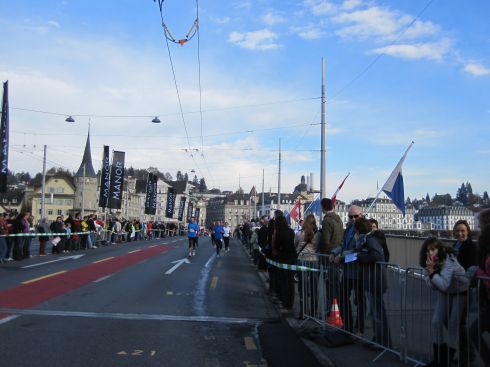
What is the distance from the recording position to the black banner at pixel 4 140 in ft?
84.6

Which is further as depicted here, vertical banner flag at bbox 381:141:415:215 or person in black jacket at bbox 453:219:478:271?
vertical banner flag at bbox 381:141:415:215

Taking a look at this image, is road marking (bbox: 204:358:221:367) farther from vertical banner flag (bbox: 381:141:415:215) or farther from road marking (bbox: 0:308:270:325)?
vertical banner flag (bbox: 381:141:415:215)

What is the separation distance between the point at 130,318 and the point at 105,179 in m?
32.4

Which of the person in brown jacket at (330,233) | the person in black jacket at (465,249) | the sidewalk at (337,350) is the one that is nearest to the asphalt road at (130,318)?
the sidewalk at (337,350)

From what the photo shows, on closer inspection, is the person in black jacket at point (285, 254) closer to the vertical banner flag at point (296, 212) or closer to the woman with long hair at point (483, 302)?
the woman with long hair at point (483, 302)

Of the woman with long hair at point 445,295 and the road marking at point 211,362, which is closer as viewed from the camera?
the woman with long hair at point 445,295

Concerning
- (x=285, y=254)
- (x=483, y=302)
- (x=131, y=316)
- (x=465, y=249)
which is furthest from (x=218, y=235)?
(x=483, y=302)

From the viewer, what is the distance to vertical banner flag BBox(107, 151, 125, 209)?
40750 millimetres

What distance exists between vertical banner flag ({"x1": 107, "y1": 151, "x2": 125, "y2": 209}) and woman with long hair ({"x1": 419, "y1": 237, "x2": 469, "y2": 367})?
119 feet

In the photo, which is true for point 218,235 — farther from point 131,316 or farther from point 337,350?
point 337,350

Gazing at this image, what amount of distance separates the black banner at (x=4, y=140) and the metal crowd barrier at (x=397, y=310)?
65.6 ft

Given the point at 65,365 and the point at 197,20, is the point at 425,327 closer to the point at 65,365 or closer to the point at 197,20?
the point at 65,365

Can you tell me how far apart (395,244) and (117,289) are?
39.4 ft

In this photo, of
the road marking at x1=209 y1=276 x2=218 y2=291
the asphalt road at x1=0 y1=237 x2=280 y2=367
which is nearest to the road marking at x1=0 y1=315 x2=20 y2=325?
the asphalt road at x1=0 y1=237 x2=280 y2=367
